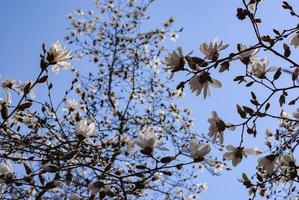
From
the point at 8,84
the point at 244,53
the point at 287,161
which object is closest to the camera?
the point at 244,53

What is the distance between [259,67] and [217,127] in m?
0.49

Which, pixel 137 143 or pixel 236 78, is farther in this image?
pixel 236 78

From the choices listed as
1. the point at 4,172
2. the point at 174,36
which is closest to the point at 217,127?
the point at 4,172

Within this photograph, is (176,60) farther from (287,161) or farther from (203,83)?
(287,161)

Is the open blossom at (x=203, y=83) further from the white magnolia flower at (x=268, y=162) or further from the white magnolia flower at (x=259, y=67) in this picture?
the white magnolia flower at (x=268, y=162)

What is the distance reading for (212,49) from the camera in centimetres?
240

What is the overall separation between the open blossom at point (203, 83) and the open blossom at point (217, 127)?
233 millimetres

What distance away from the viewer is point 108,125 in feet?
24.4

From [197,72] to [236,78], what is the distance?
1.34ft

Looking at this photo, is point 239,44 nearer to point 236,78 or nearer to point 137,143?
point 236,78

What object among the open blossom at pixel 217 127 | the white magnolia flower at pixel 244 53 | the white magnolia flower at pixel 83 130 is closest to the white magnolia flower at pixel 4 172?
the white magnolia flower at pixel 83 130

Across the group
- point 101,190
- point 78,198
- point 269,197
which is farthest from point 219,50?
point 269,197

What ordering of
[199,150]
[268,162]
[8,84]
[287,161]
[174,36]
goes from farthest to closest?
[174,36]
[8,84]
[287,161]
[268,162]
[199,150]

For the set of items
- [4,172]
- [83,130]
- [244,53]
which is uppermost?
[244,53]
